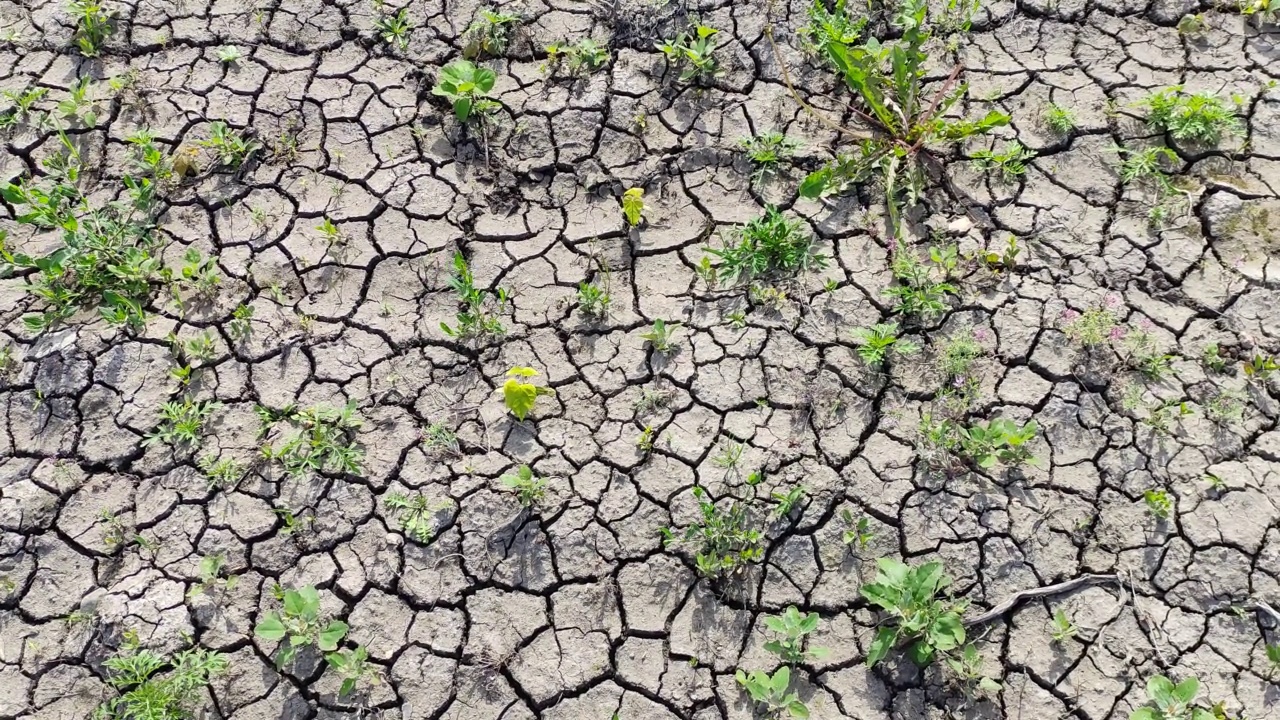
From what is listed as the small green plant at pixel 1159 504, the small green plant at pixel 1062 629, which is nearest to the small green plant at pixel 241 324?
the small green plant at pixel 1062 629

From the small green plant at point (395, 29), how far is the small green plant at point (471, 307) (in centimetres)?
127

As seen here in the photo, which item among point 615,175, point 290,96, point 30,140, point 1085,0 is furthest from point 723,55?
point 30,140

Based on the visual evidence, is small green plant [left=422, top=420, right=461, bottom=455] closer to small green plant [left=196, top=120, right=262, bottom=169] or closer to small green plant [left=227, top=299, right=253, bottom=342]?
small green plant [left=227, top=299, right=253, bottom=342]

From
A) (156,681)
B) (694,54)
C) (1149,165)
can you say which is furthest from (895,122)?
(156,681)

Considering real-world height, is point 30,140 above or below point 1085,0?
below

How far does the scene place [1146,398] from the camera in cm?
345

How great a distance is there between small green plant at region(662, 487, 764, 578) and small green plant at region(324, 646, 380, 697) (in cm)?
108

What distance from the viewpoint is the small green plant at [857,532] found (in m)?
3.25

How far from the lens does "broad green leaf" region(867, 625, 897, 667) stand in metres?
3.04

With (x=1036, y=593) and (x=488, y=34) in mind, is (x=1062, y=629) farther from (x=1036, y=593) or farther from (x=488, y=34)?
(x=488, y=34)

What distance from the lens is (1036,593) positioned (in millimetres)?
3137

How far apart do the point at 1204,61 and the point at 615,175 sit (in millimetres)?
2643

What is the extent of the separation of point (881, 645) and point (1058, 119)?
7.80 ft

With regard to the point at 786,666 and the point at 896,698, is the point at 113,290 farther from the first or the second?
the point at 896,698
